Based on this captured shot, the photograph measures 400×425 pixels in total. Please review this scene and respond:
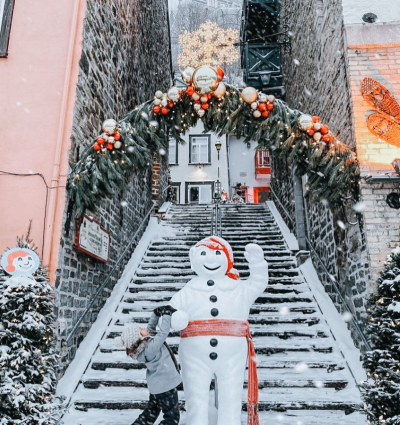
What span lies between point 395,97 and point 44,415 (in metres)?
5.10

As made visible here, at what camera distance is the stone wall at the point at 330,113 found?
16.3 feet

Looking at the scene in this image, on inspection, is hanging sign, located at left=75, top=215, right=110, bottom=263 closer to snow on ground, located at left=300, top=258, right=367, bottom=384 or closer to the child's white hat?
the child's white hat

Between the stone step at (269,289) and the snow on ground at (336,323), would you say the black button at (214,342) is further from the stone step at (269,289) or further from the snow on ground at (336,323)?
the stone step at (269,289)

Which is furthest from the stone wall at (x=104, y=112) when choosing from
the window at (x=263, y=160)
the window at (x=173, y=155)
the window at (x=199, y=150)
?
the window at (x=263, y=160)

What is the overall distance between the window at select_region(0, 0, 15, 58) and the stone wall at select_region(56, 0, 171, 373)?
3.26 feet

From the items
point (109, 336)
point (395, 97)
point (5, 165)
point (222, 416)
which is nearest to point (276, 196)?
point (395, 97)

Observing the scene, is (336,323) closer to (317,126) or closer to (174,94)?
(317,126)

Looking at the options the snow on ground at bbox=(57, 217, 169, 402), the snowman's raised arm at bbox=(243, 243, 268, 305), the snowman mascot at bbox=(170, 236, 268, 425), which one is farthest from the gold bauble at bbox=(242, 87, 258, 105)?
the snow on ground at bbox=(57, 217, 169, 402)

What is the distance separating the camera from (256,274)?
340 cm

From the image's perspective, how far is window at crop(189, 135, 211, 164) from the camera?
19.4 meters

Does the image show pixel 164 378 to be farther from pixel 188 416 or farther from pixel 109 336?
pixel 109 336

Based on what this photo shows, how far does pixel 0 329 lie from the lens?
3096mm

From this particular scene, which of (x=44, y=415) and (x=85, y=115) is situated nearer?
(x=44, y=415)

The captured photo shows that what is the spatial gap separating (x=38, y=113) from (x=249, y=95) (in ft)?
8.67
